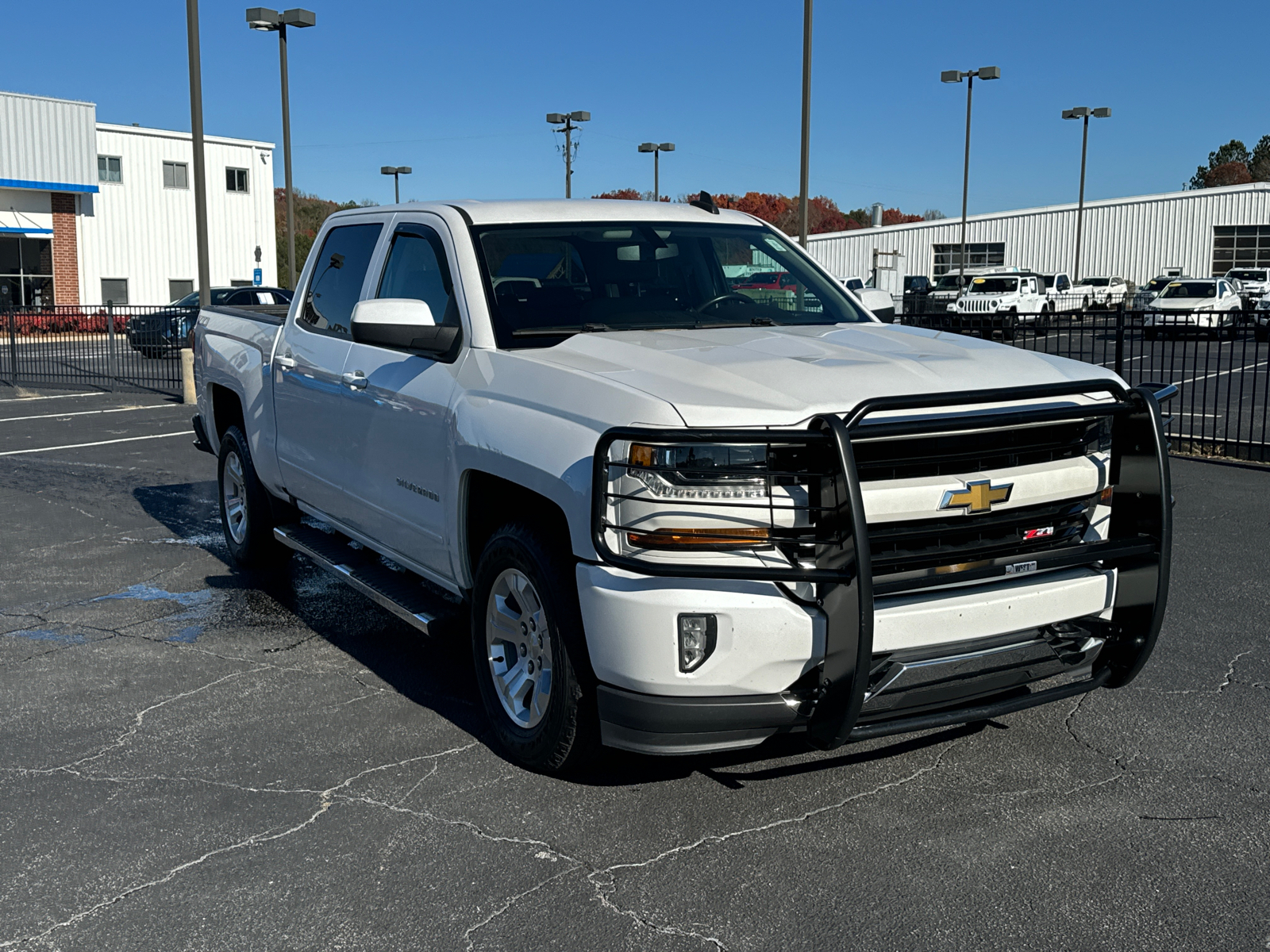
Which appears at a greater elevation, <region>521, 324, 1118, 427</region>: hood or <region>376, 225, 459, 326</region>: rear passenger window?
<region>376, 225, 459, 326</region>: rear passenger window

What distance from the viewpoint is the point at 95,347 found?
69.0 feet

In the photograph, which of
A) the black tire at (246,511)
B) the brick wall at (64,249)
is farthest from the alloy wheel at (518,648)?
the brick wall at (64,249)

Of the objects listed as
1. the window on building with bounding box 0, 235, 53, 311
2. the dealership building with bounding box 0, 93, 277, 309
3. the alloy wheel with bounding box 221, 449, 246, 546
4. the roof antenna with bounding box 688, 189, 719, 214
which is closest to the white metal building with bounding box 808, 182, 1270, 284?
Result: the dealership building with bounding box 0, 93, 277, 309

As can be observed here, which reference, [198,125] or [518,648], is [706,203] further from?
[198,125]

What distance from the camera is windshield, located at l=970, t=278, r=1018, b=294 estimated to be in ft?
137

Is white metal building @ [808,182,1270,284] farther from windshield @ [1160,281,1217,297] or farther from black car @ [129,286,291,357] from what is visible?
black car @ [129,286,291,357]

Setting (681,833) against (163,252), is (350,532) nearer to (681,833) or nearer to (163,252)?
(681,833)

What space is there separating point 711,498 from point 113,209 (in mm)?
49395

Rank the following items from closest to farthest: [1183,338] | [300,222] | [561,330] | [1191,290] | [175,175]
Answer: [561,330]
[1183,338]
[1191,290]
[175,175]
[300,222]

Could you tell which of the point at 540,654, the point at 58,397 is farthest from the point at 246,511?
the point at 58,397

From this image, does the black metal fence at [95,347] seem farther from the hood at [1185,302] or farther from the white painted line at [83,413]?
the hood at [1185,302]

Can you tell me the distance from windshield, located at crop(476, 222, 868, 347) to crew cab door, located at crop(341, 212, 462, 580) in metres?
0.25

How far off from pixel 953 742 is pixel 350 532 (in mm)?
2931

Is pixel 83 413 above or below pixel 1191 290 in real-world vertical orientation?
below
